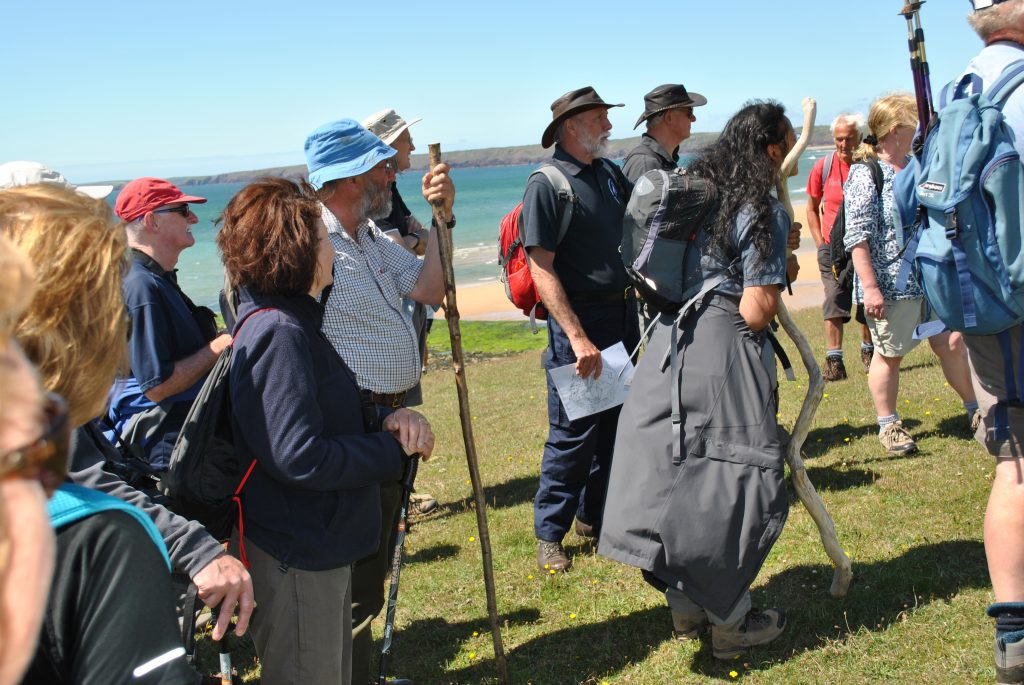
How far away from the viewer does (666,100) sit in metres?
5.82

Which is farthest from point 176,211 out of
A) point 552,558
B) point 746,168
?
point 552,558

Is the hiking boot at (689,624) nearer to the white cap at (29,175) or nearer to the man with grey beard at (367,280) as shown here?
the man with grey beard at (367,280)

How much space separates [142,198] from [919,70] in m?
3.20

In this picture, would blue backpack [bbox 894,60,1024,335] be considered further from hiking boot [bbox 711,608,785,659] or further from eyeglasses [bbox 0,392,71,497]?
Answer: eyeglasses [bbox 0,392,71,497]

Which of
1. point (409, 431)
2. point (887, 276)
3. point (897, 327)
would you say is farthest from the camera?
point (887, 276)

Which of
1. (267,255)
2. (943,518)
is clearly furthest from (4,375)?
(943,518)

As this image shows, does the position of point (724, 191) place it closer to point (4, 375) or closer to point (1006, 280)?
point (1006, 280)

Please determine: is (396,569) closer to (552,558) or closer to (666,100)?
(552,558)

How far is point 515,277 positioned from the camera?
5160 millimetres

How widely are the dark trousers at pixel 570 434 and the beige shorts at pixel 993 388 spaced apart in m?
1.95

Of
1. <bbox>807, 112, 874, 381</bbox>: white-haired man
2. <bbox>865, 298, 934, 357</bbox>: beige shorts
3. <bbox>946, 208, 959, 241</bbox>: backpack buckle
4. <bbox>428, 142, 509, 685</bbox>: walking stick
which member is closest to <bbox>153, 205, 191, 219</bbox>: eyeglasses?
<bbox>428, 142, 509, 685</bbox>: walking stick

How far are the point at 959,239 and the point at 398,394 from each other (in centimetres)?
239

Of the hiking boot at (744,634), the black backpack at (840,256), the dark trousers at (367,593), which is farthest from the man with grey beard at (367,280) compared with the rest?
the black backpack at (840,256)

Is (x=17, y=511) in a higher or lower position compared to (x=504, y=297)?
higher
